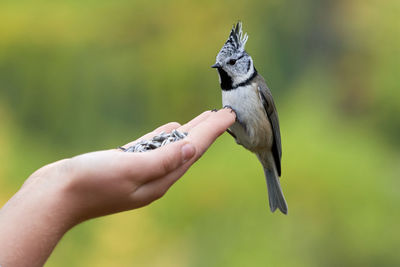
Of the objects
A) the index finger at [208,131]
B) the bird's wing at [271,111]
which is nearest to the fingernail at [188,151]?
the index finger at [208,131]

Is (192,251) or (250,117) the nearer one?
(250,117)

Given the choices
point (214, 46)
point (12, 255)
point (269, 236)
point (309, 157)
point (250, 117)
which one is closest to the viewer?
point (12, 255)

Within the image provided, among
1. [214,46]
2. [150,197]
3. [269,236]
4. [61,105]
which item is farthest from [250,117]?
[61,105]

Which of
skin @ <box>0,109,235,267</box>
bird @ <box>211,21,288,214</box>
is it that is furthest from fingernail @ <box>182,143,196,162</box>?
bird @ <box>211,21,288,214</box>

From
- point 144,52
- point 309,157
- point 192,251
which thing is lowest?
point 192,251

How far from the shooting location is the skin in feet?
3.99

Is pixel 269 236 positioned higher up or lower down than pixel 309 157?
lower down

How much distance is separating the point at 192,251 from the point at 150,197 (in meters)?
1.74

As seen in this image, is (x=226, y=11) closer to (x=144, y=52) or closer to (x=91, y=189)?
(x=144, y=52)

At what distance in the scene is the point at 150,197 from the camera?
1382 millimetres

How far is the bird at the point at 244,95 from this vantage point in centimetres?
191

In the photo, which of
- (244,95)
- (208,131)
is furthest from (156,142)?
(244,95)

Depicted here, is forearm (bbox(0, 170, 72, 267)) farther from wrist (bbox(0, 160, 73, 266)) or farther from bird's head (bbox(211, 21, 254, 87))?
bird's head (bbox(211, 21, 254, 87))

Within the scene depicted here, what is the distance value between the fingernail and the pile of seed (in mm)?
241
